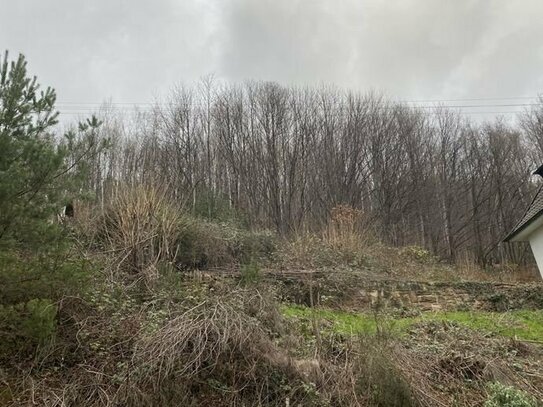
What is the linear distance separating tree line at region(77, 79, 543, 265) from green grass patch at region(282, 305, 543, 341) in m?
A: 11.4

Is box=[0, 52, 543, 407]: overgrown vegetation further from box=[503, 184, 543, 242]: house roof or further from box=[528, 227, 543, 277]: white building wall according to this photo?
box=[528, 227, 543, 277]: white building wall

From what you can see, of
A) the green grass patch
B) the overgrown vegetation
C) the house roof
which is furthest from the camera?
the house roof

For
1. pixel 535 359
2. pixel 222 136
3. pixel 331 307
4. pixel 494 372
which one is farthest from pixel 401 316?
pixel 222 136

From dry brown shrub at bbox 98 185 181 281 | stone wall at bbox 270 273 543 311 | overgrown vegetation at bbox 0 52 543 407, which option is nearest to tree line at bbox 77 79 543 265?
stone wall at bbox 270 273 543 311

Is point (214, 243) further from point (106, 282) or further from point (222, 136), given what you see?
point (222, 136)

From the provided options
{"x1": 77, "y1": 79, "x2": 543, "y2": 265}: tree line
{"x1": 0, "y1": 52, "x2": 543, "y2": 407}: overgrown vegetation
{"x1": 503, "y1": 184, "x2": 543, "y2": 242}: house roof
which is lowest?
{"x1": 0, "y1": 52, "x2": 543, "y2": 407}: overgrown vegetation

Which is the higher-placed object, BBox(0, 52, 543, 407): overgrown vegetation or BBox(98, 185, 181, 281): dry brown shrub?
BBox(98, 185, 181, 281): dry brown shrub

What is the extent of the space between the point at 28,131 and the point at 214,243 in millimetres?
6672

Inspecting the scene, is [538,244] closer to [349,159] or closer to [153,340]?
[153,340]

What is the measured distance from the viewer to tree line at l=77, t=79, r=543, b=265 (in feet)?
71.2

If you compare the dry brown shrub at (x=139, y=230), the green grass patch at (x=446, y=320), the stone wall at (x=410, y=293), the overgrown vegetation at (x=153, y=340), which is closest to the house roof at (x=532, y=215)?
the stone wall at (x=410, y=293)

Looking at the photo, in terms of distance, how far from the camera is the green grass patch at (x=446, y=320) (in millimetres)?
6609

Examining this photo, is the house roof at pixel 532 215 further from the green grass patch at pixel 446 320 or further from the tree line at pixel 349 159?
the tree line at pixel 349 159

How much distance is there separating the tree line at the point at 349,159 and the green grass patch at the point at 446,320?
37.3ft
